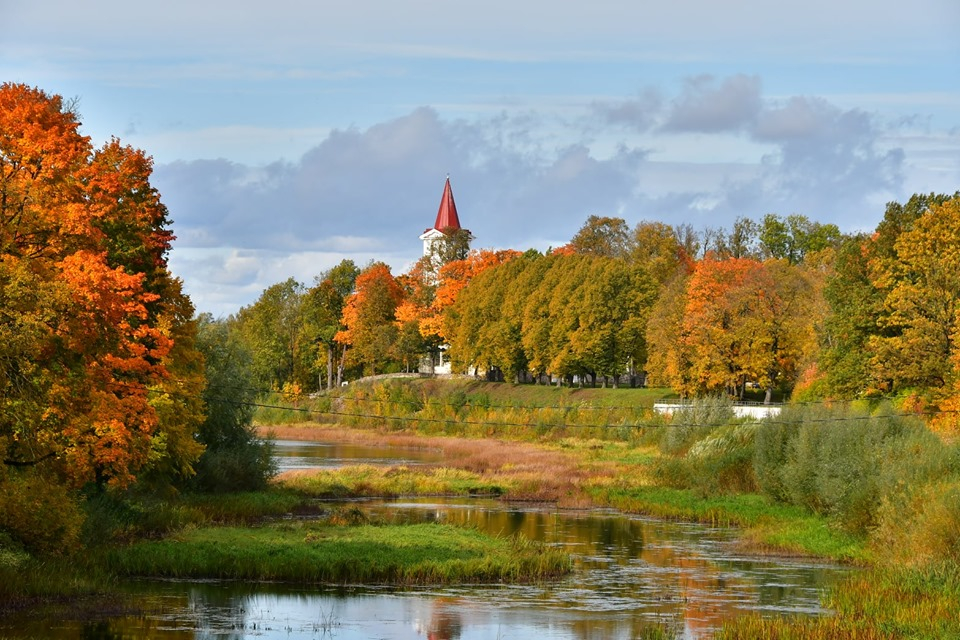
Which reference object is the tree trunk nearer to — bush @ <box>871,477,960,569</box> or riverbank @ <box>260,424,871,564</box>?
riverbank @ <box>260,424,871,564</box>

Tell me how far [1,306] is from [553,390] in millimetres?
93637

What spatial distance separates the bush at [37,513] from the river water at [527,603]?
272 cm

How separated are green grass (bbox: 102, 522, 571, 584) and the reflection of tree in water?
12.1ft

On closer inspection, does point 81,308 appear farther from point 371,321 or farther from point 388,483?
point 371,321

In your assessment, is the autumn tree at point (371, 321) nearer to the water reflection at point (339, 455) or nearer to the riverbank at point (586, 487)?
the water reflection at point (339, 455)

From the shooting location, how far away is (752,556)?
45.6 m

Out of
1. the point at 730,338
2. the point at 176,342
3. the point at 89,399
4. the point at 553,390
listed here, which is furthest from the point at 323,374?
the point at 89,399

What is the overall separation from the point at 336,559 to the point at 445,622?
7461 millimetres

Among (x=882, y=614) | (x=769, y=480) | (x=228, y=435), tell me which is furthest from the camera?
(x=228, y=435)

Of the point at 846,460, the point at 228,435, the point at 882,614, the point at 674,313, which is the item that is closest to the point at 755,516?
the point at 846,460

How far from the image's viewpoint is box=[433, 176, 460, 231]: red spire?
18150 cm

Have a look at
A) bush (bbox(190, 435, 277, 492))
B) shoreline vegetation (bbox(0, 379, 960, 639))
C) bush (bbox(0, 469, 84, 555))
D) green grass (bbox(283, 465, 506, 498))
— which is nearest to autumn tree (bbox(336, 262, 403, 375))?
shoreline vegetation (bbox(0, 379, 960, 639))

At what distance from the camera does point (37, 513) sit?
1264 inches

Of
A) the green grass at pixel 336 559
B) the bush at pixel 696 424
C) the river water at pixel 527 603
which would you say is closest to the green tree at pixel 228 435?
the green grass at pixel 336 559
